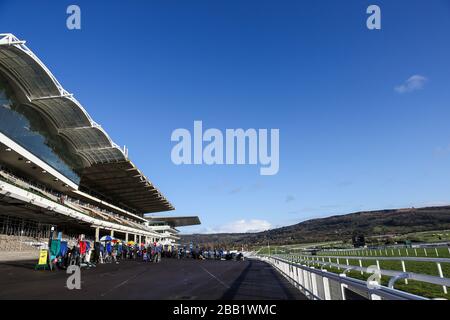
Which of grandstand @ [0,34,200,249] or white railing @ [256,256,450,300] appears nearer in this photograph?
white railing @ [256,256,450,300]

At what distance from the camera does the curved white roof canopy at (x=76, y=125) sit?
30.2 metres

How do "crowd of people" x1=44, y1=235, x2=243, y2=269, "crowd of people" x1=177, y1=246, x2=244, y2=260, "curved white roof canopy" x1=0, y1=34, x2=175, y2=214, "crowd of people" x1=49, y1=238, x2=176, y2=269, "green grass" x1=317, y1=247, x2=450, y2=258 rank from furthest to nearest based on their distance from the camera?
"crowd of people" x1=177, y1=246, x2=244, y2=260 → "curved white roof canopy" x1=0, y1=34, x2=175, y2=214 → "green grass" x1=317, y1=247, x2=450, y2=258 → "crowd of people" x1=44, y1=235, x2=243, y2=269 → "crowd of people" x1=49, y1=238, x2=176, y2=269

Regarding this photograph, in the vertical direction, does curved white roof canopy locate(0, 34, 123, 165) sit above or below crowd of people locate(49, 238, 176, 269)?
above

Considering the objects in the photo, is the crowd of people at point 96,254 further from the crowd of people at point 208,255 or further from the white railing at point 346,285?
the white railing at point 346,285

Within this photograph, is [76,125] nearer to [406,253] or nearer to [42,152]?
[42,152]

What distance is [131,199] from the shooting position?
8500cm

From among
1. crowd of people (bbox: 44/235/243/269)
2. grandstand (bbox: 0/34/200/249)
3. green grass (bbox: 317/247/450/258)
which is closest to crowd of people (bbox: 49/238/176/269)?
crowd of people (bbox: 44/235/243/269)

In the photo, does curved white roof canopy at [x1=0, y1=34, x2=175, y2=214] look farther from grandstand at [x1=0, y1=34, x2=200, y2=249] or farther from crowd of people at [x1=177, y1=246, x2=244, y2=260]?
crowd of people at [x1=177, y1=246, x2=244, y2=260]

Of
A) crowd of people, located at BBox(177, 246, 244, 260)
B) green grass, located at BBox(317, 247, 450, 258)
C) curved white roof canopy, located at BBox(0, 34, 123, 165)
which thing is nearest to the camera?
green grass, located at BBox(317, 247, 450, 258)

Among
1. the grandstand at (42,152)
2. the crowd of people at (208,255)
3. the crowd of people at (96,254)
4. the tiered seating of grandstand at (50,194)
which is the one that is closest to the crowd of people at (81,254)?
the crowd of people at (96,254)

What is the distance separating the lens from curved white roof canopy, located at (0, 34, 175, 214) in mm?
30219
